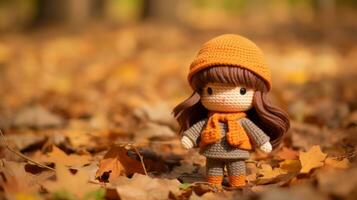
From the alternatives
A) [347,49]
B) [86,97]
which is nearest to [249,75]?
[86,97]

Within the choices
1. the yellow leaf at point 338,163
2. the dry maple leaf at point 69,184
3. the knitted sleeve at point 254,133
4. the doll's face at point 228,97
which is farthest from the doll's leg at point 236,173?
the dry maple leaf at point 69,184

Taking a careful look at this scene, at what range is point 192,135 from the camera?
2.67 m

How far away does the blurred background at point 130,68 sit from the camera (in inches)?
194

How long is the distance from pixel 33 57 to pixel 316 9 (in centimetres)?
1195

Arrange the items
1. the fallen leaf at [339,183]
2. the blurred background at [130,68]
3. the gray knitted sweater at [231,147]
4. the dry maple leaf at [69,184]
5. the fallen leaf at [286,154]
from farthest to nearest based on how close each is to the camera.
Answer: the blurred background at [130,68], the fallen leaf at [286,154], the gray knitted sweater at [231,147], the dry maple leaf at [69,184], the fallen leaf at [339,183]

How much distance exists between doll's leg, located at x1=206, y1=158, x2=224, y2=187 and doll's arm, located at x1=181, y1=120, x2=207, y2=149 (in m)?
0.11

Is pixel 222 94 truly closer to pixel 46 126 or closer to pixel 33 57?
pixel 46 126

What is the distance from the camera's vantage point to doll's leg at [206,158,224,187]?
2.63m

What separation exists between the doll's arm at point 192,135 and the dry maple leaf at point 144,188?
0.71ft

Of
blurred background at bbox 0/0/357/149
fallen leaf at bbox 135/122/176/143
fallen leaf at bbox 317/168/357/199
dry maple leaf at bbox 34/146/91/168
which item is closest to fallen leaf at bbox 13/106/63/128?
blurred background at bbox 0/0/357/149

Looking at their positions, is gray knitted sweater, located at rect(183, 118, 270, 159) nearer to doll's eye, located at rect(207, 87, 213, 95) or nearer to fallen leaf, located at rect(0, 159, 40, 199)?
doll's eye, located at rect(207, 87, 213, 95)

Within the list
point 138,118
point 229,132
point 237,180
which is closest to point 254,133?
point 229,132

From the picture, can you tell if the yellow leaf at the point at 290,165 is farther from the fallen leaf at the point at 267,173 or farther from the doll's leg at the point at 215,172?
the doll's leg at the point at 215,172

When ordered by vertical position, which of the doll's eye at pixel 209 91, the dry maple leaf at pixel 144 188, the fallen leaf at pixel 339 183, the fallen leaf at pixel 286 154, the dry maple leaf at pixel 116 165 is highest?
the doll's eye at pixel 209 91
